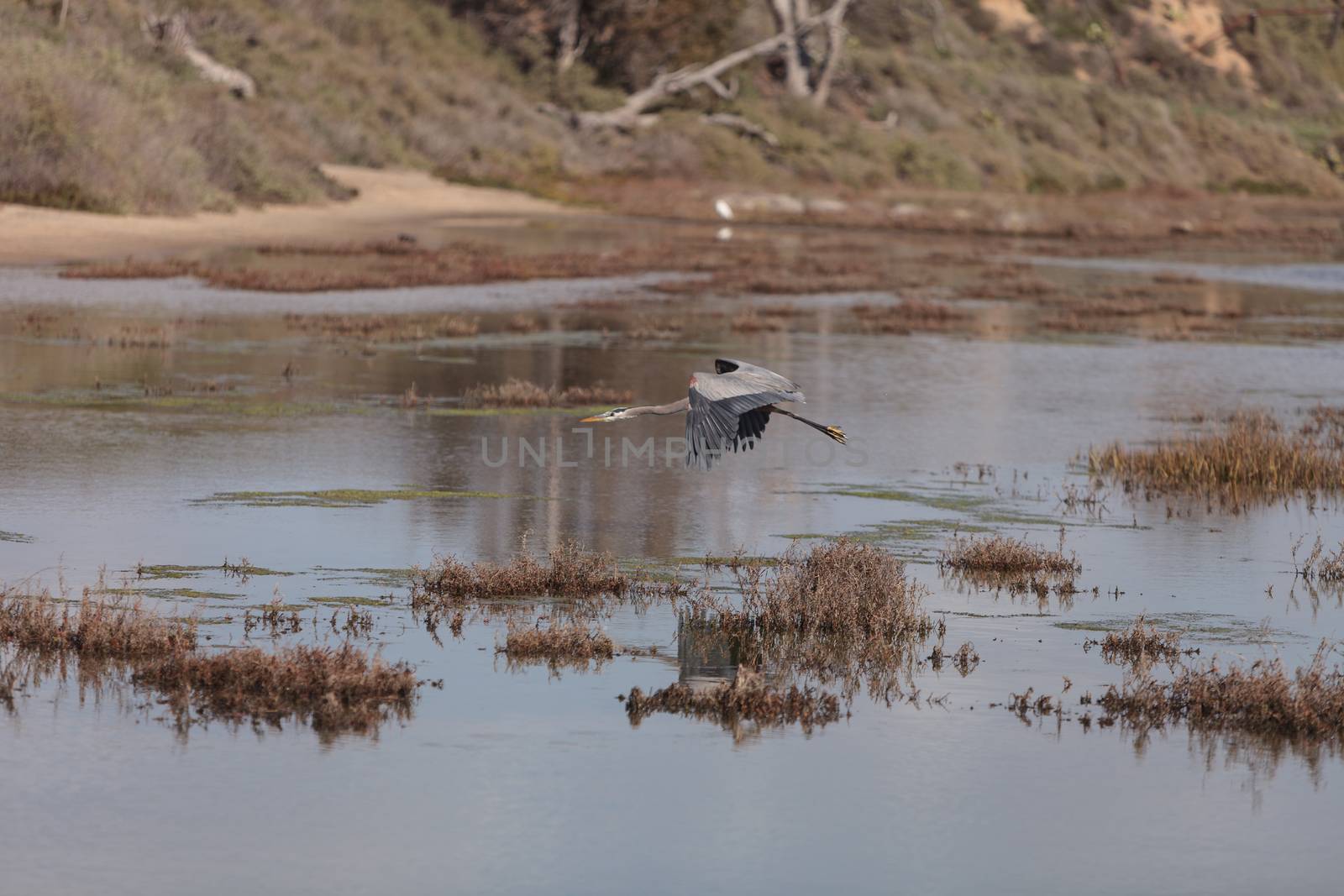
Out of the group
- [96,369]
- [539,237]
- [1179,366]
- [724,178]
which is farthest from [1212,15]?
[96,369]

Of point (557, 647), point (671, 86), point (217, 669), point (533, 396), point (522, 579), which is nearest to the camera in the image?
point (217, 669)

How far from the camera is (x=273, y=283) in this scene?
92.4 ft

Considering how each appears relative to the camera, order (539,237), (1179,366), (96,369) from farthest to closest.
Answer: (539,237) → (1179,366) → (96,369)

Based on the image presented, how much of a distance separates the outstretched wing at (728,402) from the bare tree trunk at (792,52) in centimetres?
6875

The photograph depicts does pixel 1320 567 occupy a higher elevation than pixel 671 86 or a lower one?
lower

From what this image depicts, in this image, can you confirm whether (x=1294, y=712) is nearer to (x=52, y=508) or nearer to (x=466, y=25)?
(x=52, y=508)

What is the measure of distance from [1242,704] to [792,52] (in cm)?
7236

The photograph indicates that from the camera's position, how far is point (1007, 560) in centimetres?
1154

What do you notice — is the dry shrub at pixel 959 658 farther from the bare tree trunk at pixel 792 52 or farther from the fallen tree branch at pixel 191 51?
the bare tree trunk at pixel 792 52

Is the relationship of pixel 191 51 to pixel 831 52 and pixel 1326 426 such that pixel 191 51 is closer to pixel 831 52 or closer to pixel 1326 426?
pixel 831 52

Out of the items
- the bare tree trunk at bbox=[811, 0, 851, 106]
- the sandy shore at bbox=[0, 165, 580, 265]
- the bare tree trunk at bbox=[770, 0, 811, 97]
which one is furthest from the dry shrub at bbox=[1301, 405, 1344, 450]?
the bare tree trunk at bbox=[770, 0, 811, 97]

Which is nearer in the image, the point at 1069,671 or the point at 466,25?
the point at 1069,671

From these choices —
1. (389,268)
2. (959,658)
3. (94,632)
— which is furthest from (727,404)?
(389,268)

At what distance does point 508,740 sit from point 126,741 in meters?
1.48
